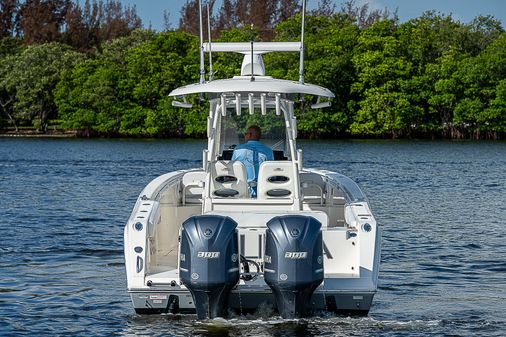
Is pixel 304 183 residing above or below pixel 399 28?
below

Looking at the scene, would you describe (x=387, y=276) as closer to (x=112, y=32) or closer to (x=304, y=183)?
(x=304, y=183)

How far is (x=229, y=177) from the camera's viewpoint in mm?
13047

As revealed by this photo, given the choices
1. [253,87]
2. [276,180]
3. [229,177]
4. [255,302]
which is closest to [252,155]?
[229,177]

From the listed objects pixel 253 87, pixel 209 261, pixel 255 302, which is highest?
pixel 253 87

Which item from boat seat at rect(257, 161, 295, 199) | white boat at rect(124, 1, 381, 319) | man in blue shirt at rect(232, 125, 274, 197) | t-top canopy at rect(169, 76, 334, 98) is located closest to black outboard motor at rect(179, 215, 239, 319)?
white boat at rect(124, 1, 381, 319)

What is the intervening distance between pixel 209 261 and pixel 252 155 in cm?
317

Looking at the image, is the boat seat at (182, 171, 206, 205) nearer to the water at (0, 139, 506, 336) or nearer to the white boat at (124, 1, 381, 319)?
the white boat at (124, 1, 381, 319)

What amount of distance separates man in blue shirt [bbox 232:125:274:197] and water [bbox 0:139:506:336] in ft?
7.67

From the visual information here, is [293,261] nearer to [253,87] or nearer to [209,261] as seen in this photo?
[209,261]

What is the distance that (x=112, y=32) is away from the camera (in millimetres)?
141625

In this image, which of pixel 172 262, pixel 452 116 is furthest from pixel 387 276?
pixel 452 116

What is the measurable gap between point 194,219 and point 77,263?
24.3 ft

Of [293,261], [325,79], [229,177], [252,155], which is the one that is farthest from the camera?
[325,79]

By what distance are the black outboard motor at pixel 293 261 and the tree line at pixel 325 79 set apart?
72.5 m
